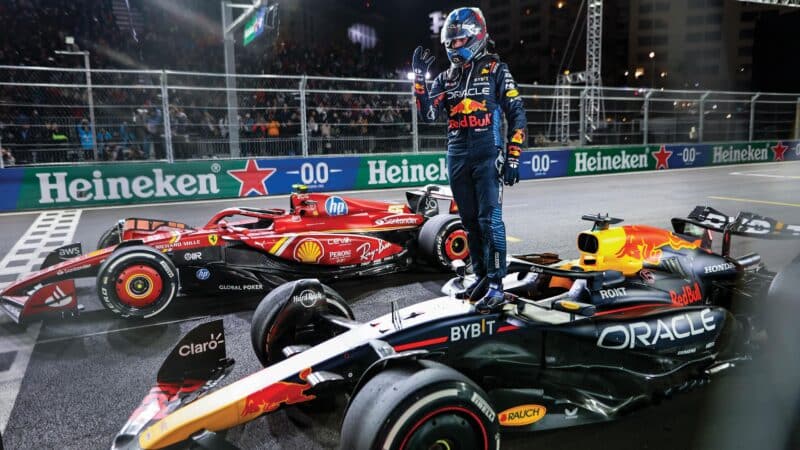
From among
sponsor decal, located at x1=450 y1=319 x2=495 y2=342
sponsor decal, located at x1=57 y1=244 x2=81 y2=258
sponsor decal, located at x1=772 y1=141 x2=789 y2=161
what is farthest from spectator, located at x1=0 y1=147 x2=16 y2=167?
sponsor decal, located at x1=772 y1=141 x2=789 y2=161

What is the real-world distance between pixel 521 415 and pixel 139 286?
3.54m

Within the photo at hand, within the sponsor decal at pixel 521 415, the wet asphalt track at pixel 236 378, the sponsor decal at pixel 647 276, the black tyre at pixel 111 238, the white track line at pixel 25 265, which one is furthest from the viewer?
the black tyre at pixel 111 238

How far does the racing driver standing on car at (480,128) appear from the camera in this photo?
11.6 ft

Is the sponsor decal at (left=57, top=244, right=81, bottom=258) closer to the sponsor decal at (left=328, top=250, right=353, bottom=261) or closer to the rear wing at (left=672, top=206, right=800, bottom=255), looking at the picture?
the sponsor decal at (left=328, top=250, right=353, bottom=261)

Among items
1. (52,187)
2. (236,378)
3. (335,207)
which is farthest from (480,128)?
(52,187)

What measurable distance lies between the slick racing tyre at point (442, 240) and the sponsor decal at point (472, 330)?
328 cm

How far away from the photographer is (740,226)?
4.38 metres

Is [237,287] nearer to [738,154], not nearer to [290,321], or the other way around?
[290,321]

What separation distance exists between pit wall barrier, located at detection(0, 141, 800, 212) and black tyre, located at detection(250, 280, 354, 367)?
9676 millimetres

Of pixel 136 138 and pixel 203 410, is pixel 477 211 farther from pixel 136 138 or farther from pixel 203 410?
pixel 136 138

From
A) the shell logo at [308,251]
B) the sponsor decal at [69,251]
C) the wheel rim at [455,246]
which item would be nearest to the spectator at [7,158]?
the sponsor decal at [69,251]

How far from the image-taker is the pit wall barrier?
11.3 meters

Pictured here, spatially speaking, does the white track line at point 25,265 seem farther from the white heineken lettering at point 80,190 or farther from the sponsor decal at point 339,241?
the sponsor decal at point 339,241

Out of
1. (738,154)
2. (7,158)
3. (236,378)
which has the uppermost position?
(7,158)
